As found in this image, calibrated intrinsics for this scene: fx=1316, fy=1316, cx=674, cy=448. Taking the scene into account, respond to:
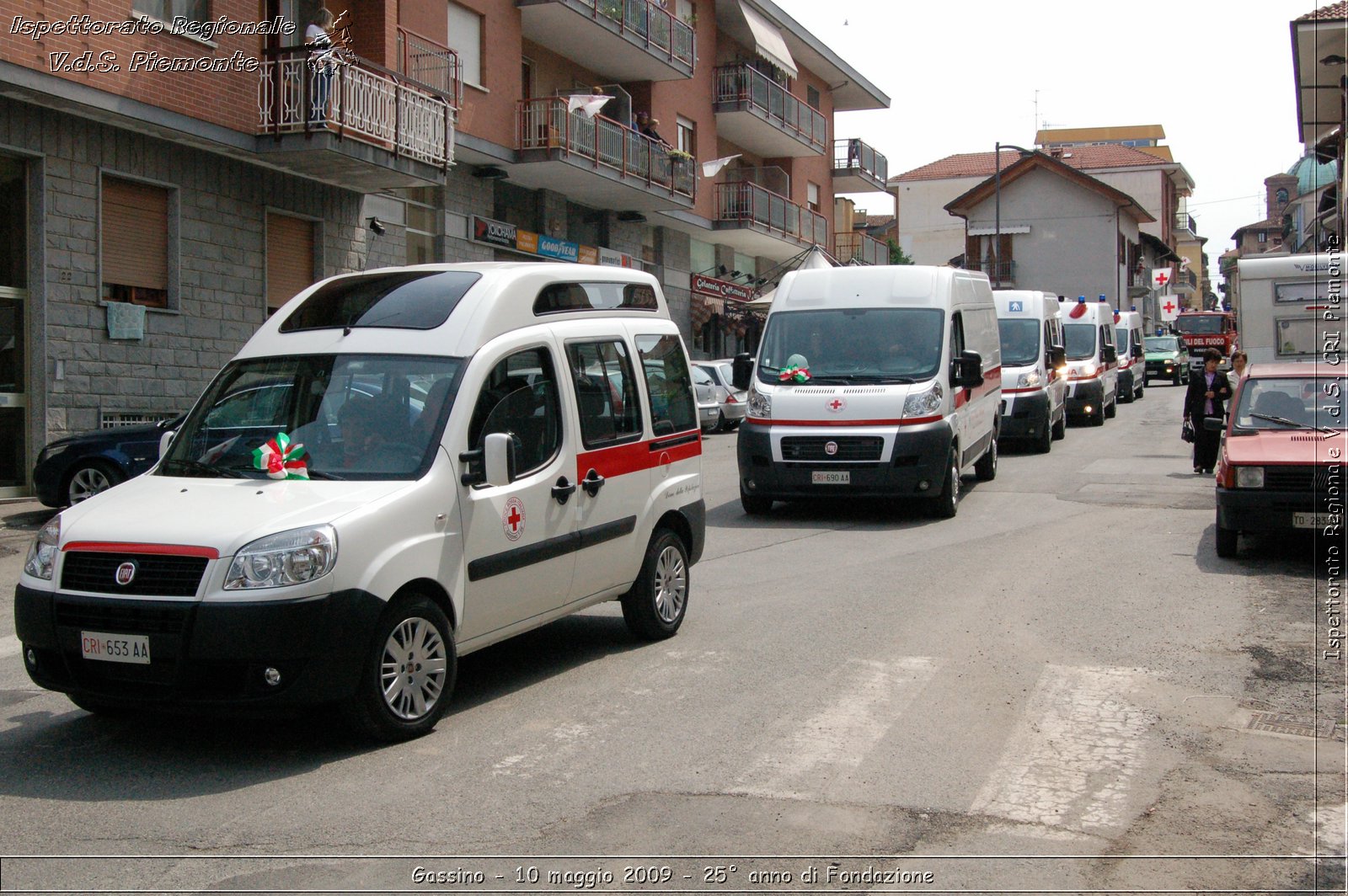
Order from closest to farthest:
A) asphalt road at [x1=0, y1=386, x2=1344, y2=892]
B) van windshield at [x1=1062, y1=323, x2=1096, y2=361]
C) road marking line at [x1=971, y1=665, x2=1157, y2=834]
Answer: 1. asphalt road at [x1=0, y1=386, x2=1344, y2=892]
2. road marking line at [x1=971, y1=665, x2=1157, y2=834]
3. van windshield at [x1=1062, y1=323, x2=1096, y2=361]

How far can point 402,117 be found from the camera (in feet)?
63.2

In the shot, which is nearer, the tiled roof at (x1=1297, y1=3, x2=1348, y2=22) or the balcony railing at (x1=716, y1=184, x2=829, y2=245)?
the tiled roof at (x1=1297, y1=3, x2=1348, y2=22)

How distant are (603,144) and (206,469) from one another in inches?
856

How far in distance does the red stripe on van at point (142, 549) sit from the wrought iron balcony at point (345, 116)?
1314 centimetres

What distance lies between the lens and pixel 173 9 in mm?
16797

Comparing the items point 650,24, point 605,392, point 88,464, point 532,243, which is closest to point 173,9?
point 88,464

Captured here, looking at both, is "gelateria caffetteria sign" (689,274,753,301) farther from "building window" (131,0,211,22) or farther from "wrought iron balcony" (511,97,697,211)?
"building window" (131,0,211,22)

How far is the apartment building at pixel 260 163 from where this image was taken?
15.4 meters

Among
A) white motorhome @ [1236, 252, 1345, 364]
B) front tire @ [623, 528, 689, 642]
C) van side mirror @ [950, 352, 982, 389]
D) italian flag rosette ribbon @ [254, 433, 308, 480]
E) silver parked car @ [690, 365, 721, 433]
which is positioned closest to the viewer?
italian flag rosette ribbon @ [254, 433, 308, 480]

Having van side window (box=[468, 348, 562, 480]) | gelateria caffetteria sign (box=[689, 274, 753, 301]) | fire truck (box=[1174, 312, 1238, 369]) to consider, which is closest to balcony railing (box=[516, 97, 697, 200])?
gelateria caffetteria sign (box=[689, 274, 753, 301])

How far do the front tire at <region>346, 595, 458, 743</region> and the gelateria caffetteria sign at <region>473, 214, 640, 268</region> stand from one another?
59.1 ft

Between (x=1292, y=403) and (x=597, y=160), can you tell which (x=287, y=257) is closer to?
(x=597, y=160)

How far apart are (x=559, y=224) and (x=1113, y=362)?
12.3 metres

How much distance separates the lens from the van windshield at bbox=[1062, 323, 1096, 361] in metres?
27.7
